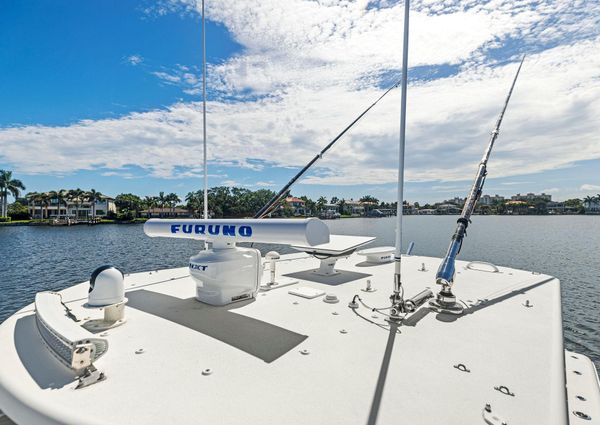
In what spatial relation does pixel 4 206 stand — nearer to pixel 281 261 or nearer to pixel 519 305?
pixel 281 261

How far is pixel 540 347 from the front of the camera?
361 centimetres

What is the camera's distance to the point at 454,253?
4746 millimetres

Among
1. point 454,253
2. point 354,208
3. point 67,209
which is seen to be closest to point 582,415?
point 454,253

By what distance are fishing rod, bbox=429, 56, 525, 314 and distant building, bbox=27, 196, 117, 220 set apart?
89.4m

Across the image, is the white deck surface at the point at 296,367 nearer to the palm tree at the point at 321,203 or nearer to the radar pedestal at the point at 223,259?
the radar pedestal at the point at 223,259

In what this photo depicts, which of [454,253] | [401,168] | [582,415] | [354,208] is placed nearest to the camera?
[582,415]

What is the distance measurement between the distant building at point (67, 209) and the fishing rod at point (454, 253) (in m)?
89.4

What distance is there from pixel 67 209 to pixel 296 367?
3691 inches

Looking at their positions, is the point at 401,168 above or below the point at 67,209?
above

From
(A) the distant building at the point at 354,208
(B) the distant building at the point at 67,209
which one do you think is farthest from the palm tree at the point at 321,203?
(B) the distant building at the point at 67,209

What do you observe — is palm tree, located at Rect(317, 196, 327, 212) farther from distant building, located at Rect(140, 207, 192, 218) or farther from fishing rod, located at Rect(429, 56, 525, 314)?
fishing rod, located at Rect(429, 56, 525, 314)

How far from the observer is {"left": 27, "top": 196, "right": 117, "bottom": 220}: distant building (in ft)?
245

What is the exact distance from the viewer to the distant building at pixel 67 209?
245 ft

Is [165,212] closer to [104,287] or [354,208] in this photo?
[354,208]
